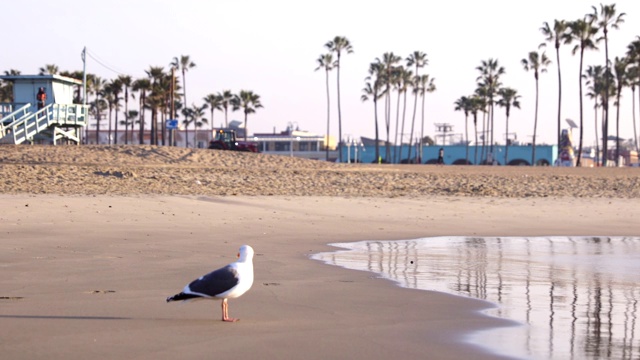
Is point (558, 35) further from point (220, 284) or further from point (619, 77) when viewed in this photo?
point (220, 284)

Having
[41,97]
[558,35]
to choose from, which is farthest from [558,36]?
[41,97]

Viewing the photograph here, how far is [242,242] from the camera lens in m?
14.7

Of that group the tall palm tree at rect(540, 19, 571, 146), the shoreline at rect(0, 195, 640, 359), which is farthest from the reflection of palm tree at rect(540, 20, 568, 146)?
the shoreline at rect(0, 195, 640, 359)

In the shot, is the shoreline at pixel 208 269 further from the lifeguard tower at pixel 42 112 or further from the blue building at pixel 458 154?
the blue building at pixel 458 154

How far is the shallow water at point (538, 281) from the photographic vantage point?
748cm

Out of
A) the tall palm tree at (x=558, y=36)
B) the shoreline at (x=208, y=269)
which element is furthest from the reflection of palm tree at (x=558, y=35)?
the shoreline at (x=208, y=269)

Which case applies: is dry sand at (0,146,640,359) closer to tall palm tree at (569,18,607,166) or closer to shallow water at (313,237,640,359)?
shallow water at (313,237,640,359)

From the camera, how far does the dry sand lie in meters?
7.31

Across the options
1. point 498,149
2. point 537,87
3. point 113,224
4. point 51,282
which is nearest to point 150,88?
point 537,87

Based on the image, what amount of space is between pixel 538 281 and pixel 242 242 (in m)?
5.27

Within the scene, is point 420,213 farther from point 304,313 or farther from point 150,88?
point 150,88

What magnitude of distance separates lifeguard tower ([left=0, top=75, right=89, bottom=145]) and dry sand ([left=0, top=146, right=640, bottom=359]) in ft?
20.9

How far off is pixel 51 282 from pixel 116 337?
2.91 m

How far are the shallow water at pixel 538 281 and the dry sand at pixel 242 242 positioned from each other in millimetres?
459
